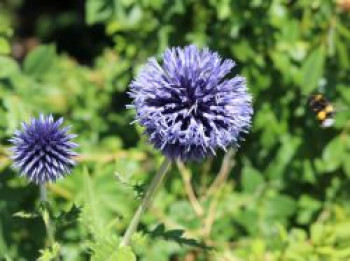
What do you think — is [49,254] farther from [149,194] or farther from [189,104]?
[189,104]

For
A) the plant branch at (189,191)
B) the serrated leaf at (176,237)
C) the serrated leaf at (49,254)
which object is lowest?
the serrated leaf at (49,254)

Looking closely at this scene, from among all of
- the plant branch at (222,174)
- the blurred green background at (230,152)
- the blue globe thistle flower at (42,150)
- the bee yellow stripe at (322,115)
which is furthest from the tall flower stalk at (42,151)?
the plant branch at (222,174)

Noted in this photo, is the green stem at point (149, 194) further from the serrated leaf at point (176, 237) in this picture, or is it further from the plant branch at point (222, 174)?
the plant branch at point (222, 174)

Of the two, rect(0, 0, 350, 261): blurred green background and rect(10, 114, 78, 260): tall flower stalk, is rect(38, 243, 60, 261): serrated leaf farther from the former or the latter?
rect(0, 0, 350, 261): blurred green background

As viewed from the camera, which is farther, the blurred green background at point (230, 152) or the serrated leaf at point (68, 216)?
the blurred green background at point (230, 152)

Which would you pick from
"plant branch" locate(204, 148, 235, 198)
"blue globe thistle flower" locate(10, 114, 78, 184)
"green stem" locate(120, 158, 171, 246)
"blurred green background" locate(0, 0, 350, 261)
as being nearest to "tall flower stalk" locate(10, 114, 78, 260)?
"blue globe thistle flower" locate(10, 114, 78, 184)
